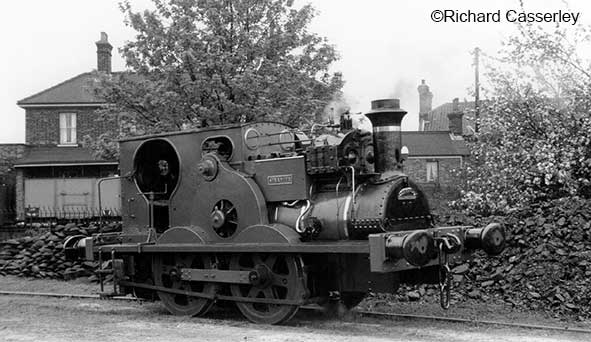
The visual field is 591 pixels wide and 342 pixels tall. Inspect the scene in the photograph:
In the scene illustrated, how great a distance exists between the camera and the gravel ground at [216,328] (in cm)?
781

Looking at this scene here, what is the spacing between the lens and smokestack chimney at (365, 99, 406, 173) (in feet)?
27.7

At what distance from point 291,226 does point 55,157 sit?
20.6 m

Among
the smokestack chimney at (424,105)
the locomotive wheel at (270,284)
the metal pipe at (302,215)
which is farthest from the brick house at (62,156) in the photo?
the smokestack chimney at (424,105)

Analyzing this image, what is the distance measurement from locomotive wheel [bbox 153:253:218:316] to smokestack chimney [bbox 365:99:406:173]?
2.72 m

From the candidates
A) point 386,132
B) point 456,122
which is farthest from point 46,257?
point 456,122

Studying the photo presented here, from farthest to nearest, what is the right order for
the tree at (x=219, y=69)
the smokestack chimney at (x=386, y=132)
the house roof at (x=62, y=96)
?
the house roof at (x=62, y=96) → the tree at (x=219, y=69) → the smokestack chimney at (x=386, y=132)

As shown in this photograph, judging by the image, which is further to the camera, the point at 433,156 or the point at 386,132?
the point at 433,156

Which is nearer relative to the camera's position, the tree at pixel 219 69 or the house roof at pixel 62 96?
the tree at pixel 219 69

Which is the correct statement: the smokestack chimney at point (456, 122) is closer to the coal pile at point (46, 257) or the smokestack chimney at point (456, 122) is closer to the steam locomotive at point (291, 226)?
the coal pile at point (46, 257)

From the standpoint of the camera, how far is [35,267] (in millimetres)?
15797

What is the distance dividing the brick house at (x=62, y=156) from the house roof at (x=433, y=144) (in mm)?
15287

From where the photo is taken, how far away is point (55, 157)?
27.2m

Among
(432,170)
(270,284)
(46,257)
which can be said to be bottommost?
(46,257)

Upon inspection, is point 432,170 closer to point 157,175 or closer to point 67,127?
point 67,127
